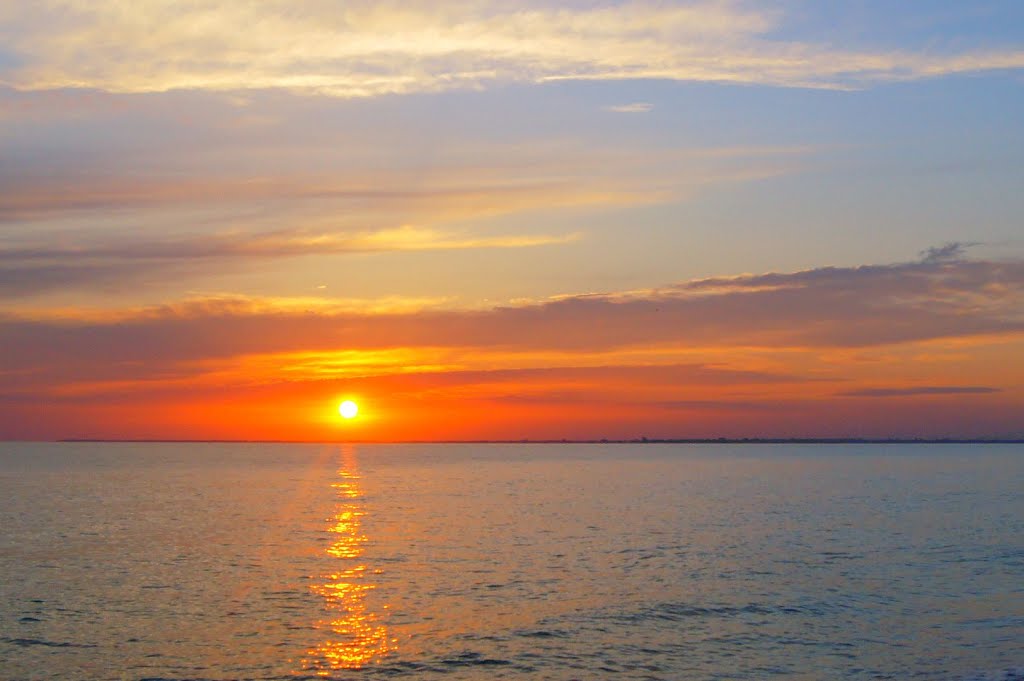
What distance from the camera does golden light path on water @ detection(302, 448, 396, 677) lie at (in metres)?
32.7

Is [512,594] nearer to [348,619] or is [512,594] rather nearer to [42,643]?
[348,619]

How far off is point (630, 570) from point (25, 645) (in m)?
27.9

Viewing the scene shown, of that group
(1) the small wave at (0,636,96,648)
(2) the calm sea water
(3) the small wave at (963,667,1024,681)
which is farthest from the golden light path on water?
(3) the small wave at (963,667,1024,681)

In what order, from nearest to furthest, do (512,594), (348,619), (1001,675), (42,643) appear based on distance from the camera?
(1001,675)
(42,643)
(348,619)
(512,594)

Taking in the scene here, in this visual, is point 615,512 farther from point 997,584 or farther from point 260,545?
point 997,584

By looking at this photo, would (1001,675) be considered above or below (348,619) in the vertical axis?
below

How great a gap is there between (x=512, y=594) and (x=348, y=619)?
8101 millimetres

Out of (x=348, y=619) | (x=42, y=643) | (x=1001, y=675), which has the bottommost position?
(x=1001, y=675)

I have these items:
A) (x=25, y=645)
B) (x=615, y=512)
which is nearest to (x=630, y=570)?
(x=25, y=645)

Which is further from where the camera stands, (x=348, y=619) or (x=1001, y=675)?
(x=348, y=619)

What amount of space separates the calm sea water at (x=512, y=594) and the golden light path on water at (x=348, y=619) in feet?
0.51

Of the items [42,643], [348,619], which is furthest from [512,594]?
[42,643]

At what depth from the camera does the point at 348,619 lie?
38844 mm

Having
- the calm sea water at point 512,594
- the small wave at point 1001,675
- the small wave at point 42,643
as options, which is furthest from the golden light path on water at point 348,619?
the small wave at point 1001,675
